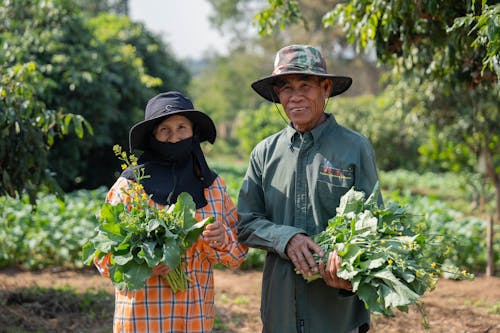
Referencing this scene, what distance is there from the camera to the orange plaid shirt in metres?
2.72

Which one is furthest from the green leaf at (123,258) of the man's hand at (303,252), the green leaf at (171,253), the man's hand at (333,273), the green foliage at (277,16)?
the green foliage at (277,16)

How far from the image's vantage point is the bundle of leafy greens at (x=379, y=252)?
243 cm

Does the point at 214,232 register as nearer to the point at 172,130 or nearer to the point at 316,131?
the point at 172,130

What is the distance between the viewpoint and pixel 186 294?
2797 millimetres

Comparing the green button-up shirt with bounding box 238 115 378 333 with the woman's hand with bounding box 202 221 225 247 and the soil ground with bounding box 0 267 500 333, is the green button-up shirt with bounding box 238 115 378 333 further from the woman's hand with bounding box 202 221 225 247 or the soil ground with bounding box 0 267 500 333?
the soil ground with bounding box 0 267 500 333

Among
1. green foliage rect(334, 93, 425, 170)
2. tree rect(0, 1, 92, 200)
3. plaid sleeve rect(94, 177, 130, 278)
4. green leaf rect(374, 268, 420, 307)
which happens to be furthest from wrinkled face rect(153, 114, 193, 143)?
green foliage rect(334, 93, 425, 170)

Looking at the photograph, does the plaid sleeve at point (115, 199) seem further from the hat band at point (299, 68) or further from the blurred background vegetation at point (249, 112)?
the blurred background vegetation at point (249, 112)

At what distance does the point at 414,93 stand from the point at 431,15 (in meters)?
6.79

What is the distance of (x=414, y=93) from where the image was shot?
34.0 ft

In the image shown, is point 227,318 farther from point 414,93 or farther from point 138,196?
point 414,93

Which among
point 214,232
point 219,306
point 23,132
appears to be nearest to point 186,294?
point 214,232

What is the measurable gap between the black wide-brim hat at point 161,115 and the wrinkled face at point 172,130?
0.03 metres

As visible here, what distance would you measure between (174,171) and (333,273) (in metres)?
0.92

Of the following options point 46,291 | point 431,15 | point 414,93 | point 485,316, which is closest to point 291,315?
point 431,15
